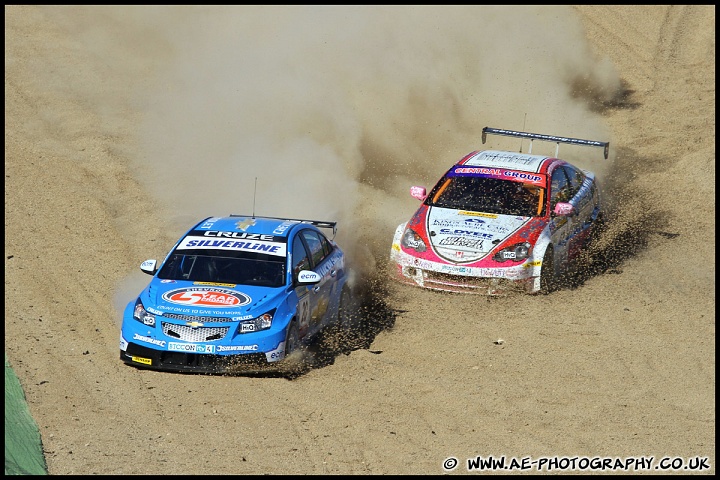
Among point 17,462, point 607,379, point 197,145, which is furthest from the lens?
point 197,145

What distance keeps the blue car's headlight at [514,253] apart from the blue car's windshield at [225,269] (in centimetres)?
274

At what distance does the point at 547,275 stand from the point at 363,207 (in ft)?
13.3

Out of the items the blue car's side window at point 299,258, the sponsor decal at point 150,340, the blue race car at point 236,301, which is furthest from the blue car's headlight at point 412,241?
the sponsor decal at point 150,340

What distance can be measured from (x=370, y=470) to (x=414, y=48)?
14460 millimetres

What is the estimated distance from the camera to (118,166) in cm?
1759

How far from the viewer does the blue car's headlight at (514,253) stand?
498 inches

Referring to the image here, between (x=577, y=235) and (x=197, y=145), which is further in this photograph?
(x=197, y=145)

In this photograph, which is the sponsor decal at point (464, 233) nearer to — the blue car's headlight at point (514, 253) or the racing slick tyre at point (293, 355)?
the blue car's headlight at point (514, 253)

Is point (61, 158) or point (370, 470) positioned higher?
point (61, 158)

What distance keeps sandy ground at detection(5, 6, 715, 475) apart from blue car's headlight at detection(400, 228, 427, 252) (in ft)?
1.73

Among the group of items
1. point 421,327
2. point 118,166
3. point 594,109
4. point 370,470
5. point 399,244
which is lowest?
point 370,470

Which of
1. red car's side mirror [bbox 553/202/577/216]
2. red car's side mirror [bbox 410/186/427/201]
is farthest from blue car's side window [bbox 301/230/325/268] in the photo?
red car's side mirror [bbox 553/202/577/216]

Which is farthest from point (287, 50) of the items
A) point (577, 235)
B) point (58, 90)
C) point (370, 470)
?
point (370, 470)

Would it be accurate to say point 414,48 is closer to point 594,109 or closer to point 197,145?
point 594,109
